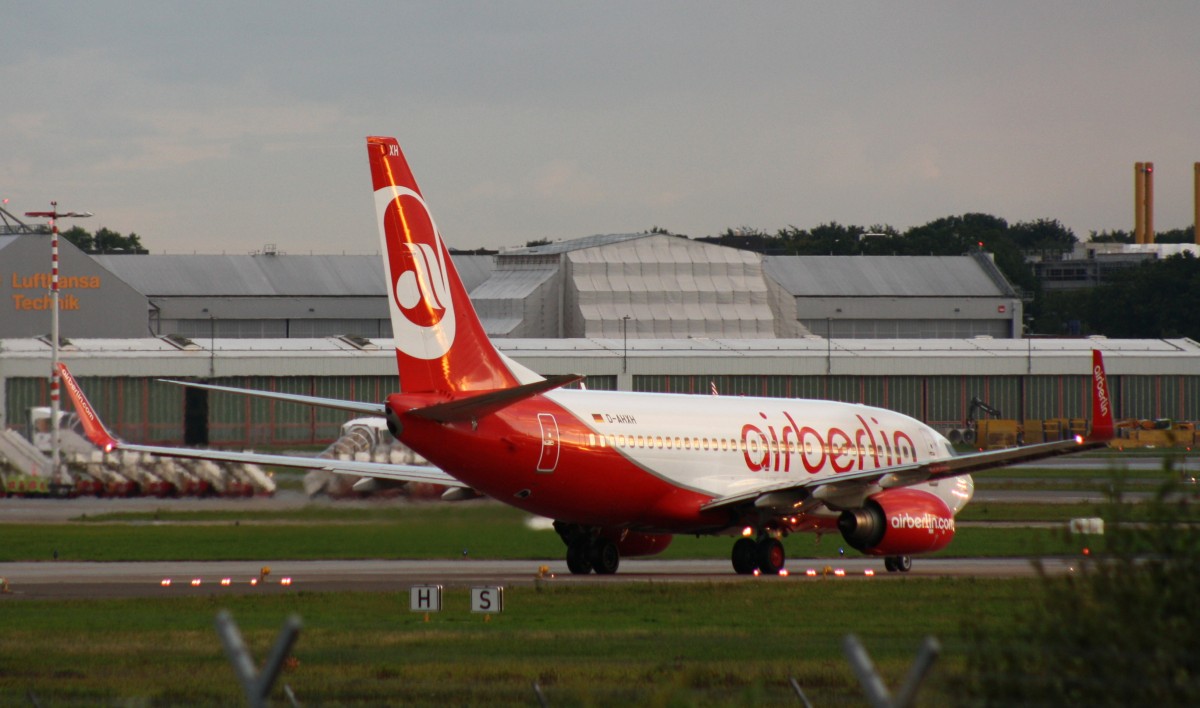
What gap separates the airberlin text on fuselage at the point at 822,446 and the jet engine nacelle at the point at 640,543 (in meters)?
2.64

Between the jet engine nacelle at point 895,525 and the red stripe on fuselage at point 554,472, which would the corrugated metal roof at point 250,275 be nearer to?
the jet engine nacelle at point 895,525

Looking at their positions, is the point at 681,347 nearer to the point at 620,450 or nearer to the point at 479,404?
the point at 620,450

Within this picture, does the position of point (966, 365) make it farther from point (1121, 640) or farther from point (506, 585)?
point (1121, 640)

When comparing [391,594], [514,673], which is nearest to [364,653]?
[514,673]

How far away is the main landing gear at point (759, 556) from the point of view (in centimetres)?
3406

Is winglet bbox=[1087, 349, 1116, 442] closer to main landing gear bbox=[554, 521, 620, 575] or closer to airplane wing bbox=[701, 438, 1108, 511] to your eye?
airplane wing bbox=[701, 438, 1108, 511]

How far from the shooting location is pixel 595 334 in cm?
11406

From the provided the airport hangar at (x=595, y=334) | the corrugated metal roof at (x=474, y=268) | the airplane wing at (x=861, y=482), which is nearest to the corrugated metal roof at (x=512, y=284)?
the airport hangar at (x=595, y=334)

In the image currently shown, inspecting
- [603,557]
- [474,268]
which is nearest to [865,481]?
[603,557]

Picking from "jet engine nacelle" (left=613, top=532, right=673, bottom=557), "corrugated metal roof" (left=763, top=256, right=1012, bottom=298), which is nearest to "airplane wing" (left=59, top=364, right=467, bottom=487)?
"jet engine nacelle" (left=613, top=532, right=673, bottom=557)

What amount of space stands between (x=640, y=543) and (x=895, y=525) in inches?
217

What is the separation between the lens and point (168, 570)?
35.9 metres

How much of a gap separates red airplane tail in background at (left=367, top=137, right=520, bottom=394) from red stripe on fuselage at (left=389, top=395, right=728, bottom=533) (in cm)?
69

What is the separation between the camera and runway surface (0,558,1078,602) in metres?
30.8
